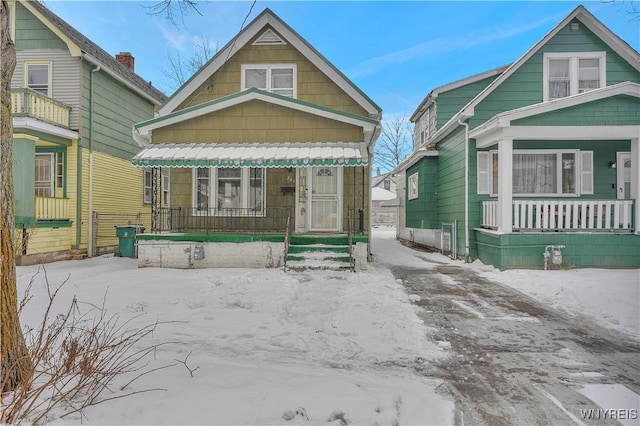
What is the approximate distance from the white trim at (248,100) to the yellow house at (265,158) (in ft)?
0.09

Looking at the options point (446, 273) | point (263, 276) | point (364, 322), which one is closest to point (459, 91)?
point (446, 273)

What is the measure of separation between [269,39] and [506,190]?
340 inches

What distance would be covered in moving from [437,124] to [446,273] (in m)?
7.50

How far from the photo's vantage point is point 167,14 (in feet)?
16.6

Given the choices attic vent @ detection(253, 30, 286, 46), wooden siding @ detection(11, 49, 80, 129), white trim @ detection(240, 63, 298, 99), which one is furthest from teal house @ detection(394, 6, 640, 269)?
wooden siding @ detection(11, 49, 80, 129)

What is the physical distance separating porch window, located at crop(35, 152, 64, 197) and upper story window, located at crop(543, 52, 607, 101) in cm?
1618

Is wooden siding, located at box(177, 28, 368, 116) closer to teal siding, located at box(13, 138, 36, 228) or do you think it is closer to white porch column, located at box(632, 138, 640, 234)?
teal siding, located at box(13, 138, 36, 228)

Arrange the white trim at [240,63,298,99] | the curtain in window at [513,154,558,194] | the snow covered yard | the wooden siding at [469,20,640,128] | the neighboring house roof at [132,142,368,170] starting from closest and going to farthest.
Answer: the snow covered yard < the neighboring house roof at [132,142,368,170] < the curtain in window at [513,154,558,194] < the wooden siding at [469,20,640,128] < the white trim at [240,63,298,99]

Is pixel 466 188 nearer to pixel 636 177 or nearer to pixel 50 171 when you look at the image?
pixel 636 177

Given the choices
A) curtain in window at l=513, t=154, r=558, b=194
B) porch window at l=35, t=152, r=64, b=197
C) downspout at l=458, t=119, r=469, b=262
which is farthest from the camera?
porch window at l=35, t=152, r=64, b=197

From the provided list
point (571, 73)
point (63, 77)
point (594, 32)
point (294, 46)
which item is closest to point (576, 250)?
point (571, 73)

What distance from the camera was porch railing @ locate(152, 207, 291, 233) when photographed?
9.73 metres

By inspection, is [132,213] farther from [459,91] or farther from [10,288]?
[459,91]

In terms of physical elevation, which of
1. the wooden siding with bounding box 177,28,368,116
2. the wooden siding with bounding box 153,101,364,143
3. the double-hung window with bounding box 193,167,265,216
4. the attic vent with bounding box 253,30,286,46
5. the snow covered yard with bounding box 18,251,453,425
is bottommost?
the snow covered yard with bounding box 18,251,453,425
